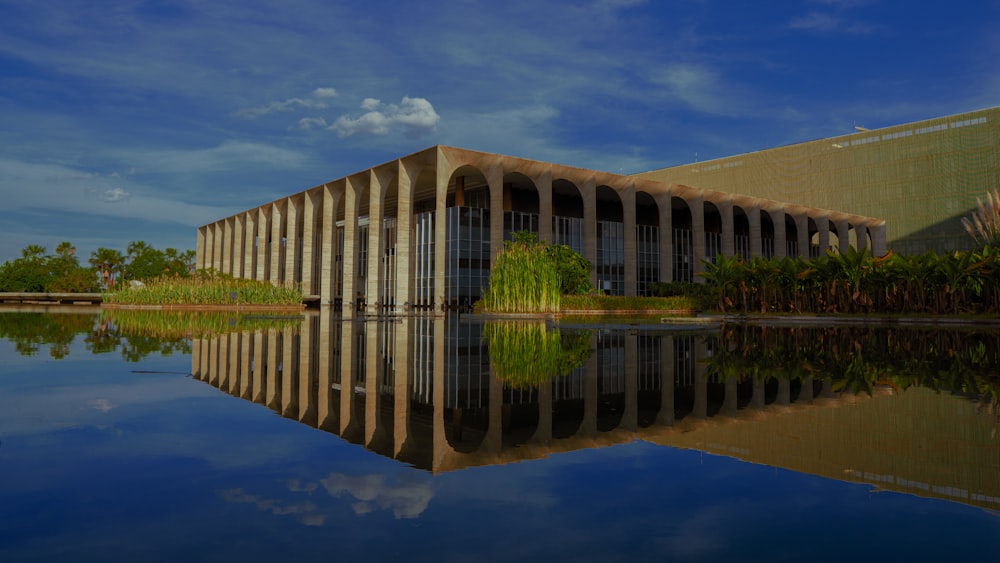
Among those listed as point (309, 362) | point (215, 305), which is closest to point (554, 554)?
point (309, 362)

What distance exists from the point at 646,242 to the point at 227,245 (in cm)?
4216

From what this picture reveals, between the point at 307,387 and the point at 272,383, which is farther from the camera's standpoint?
the point at 272,383

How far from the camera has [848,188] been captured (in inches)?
2650

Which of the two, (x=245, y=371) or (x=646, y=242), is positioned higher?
(x=646, y=242)

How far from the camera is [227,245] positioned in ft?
222

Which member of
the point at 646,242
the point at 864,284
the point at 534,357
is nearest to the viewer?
the point at 534,357

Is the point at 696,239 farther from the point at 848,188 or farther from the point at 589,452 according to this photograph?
the point at 589,452

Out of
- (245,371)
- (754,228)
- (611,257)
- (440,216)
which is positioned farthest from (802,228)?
(245,371)

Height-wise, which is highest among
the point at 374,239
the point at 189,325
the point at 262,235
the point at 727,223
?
the point at 727,223

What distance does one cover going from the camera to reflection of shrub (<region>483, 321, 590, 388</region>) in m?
7.22

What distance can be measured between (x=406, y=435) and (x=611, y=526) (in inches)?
79.3

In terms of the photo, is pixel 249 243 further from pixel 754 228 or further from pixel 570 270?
pixel 754 228

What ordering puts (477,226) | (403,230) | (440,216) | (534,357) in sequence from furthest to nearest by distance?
(477,226), (403,230), (440,216), (534,357)

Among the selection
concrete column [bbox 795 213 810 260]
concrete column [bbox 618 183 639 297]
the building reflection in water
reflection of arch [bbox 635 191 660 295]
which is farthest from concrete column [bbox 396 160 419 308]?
concrete column [bbox 795 213 810 260]
